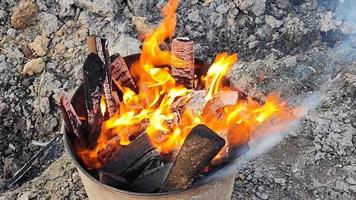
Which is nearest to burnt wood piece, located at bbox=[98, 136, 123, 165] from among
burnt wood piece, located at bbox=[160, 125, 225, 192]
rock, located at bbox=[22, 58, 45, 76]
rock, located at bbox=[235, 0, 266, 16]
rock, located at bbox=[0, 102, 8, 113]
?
burnt wood piece, located at bbox=[160, 125, 225, 192]

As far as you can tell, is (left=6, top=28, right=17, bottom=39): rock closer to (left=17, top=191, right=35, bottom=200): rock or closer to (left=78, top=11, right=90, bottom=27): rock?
(left=78, top=11, right=90, bottom=27): rock

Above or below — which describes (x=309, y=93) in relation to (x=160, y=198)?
below

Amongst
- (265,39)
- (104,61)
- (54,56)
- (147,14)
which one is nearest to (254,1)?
(265,39)

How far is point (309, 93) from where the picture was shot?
3.82 m

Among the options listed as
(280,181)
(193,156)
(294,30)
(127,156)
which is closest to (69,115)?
(127,156)

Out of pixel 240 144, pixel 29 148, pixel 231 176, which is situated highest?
pixel 240 144

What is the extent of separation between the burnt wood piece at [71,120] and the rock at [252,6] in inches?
93.8

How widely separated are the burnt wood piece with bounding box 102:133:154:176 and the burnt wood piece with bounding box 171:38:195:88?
1.79 ft

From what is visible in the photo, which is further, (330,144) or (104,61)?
(330,144)

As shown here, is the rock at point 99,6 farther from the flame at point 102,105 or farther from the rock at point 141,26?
the flame at point 102,105

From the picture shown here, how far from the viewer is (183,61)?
250 centimetres

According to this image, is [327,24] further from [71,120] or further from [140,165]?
[71,120]

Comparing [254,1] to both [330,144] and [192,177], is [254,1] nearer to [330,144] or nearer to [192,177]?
[330,144]

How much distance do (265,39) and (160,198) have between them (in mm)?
2632
